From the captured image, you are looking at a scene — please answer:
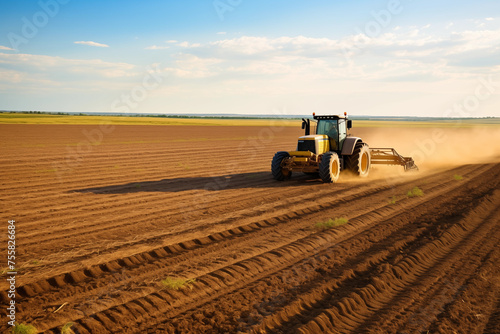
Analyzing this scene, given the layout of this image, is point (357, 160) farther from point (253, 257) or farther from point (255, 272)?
point (255, 272)

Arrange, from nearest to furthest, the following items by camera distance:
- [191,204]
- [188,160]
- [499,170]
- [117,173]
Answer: [191,204], [117,173], [499,170], [188,160]

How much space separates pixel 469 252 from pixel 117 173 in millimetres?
12297

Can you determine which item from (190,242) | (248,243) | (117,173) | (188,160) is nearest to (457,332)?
(248,243)

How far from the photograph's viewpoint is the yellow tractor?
44.8ft

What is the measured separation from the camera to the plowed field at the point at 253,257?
186 inches

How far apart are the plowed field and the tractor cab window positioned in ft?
6.38

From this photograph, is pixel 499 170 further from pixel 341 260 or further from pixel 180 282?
pixel 180 282

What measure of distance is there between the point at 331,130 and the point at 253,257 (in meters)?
9.12

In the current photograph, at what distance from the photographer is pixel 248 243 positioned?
23.9 ft

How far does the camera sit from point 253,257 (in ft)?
21.6

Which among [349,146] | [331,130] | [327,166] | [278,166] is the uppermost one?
[331,130]

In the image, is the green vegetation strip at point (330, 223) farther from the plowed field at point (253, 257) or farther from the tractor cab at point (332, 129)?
the tractor cab at point (332, 129)

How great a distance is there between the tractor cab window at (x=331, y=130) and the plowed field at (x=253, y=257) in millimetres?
1943

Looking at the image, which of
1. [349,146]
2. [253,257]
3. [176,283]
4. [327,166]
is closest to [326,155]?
[327,166]
